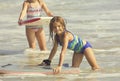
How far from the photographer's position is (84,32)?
13211 mm

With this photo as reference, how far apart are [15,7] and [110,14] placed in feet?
19.1

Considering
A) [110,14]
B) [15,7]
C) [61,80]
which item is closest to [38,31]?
[61,80]

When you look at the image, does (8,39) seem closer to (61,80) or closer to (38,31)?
(38,31)

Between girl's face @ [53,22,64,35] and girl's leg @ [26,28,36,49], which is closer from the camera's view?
girl's face @ [53,22,64,35]

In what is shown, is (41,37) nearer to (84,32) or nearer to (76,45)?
(76,45)

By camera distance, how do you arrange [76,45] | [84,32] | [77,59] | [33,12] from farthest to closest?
[84,32]
[33,12]
[77,59]
[76,45]

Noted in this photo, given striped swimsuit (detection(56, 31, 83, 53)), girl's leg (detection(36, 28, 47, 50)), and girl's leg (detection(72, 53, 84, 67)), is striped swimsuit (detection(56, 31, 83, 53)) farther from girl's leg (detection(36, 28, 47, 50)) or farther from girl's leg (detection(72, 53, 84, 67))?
girl's leg (detection(36, 28, 47, 50))

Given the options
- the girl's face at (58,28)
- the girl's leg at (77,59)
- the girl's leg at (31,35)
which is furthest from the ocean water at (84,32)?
the girl's face at (58,28)

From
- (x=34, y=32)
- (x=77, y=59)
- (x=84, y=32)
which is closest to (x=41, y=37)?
(x=34, y=32)

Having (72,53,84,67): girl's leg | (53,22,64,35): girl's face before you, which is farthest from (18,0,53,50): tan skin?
(53,22,64,35): girl's face

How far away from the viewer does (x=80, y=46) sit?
7809 millimetres

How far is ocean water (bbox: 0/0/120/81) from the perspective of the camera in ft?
25.8

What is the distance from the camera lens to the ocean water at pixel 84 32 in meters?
7.86

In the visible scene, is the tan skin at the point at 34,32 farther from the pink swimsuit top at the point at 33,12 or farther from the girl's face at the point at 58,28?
the girl's face at the point at 58,28
